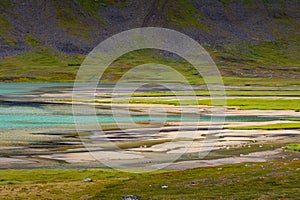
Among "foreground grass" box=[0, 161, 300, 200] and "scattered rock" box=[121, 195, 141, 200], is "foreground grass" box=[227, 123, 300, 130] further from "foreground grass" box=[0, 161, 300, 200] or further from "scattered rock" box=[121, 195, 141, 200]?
"scattered rock" box=[121, 195, 141, 200]

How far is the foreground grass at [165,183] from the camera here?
30.5m

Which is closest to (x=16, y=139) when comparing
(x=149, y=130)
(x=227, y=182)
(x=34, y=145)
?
(x=34, y=145)

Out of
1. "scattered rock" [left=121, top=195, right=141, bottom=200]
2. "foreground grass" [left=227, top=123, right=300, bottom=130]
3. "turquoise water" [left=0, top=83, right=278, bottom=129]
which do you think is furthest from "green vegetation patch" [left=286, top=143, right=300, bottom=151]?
"turquoise water" [left=0, top=83, right=278, bottom=129]

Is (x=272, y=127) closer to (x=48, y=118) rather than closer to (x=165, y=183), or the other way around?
(x=48, y=118)

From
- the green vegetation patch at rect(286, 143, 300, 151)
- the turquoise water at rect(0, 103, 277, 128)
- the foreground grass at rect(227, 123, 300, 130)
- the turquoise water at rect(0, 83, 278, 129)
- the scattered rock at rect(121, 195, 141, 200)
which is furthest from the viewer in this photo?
the turquoise water at rect(0, 103, 277, 128)

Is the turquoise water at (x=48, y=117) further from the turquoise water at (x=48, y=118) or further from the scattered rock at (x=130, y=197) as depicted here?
the scattered rock at (x=130, y=197)

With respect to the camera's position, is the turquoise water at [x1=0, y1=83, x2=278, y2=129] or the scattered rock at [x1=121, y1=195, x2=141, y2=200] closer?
the scattered rock at [x1=121, y1=195, x2=141, y2=200]

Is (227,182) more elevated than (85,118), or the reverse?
(85,118)

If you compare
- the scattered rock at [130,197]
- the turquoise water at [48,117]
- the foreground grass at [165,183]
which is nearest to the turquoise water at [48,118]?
the turquoise water at [48,117]

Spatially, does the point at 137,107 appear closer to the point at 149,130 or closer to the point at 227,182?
the point at 149,130

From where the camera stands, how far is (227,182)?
33094 millimetres

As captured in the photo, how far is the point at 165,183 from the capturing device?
3378cm

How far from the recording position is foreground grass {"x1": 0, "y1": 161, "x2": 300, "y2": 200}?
1200 inches

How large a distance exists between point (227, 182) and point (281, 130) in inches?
1245
